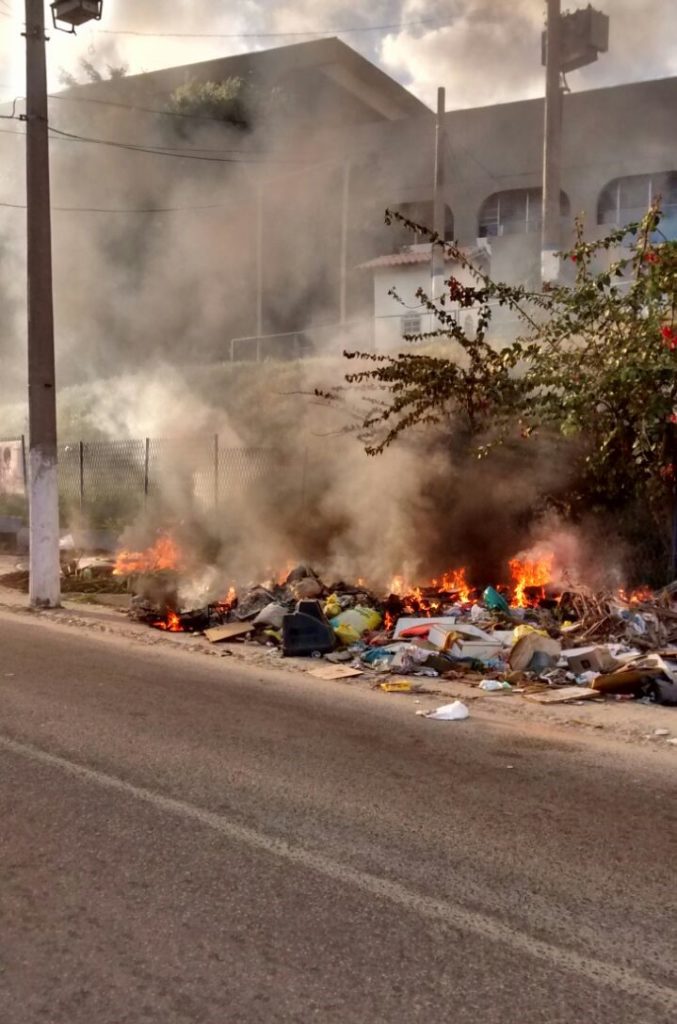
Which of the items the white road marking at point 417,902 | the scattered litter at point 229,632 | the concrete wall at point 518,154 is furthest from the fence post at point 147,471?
the concrete wall at point 518,154

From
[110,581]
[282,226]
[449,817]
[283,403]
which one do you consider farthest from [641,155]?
[449,817]

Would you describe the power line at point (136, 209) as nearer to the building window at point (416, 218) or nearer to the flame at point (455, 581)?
the building window at point (416, 218)

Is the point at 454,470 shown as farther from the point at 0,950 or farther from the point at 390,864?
the point at 0,950

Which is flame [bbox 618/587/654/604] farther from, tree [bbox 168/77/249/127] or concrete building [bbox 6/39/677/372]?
tree [bbox 168/77/249/127]

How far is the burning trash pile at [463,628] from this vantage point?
260 inches

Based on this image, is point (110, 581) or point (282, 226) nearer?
point (110, 581)

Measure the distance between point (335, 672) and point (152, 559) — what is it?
17.6 feet

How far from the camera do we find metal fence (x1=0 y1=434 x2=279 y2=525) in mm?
13078

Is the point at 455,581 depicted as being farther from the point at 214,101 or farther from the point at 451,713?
the point at 214,101

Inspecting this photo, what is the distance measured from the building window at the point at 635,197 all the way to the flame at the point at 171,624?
20.4 m

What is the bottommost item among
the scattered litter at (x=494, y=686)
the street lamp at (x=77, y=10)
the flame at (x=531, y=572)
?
the scattered litter at (x=494, y=686)

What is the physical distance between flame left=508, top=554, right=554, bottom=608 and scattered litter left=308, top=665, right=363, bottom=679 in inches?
109

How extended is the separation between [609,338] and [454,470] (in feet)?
7.83

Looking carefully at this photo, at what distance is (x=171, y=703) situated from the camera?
18.3 feet
